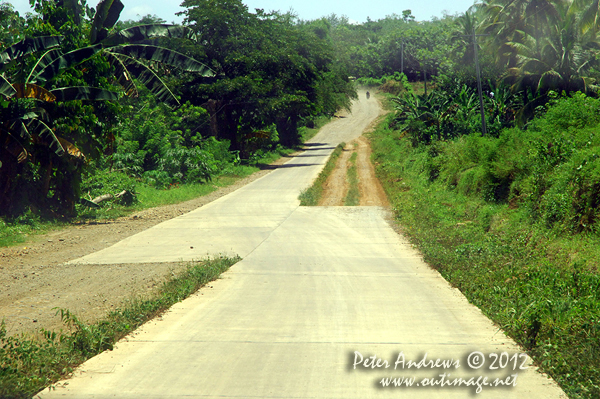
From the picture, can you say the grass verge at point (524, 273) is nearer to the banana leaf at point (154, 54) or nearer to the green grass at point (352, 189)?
the green grass at point (352, 189)

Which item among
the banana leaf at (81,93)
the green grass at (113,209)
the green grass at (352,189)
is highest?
the banana leaf at (81,93)

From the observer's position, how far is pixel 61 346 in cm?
556

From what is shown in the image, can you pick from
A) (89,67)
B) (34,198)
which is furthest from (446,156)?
(34,198)

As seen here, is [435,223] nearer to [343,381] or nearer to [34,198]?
[343,381]

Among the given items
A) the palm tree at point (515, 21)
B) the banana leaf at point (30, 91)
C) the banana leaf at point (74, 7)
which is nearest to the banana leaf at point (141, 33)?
the banana leaf at point (74, 7)

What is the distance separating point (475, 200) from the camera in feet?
53.5

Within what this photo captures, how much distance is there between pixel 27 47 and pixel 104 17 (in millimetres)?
2493

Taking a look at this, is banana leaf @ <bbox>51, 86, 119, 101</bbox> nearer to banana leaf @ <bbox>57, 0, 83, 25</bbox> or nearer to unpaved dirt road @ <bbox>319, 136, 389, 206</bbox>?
banana leaf @ <bbox>57, 0, 83, 25</bbox>

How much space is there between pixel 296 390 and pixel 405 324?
93.3 inches

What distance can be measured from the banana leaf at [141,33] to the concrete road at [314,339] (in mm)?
7253

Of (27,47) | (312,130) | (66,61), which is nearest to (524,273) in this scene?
(66,61)

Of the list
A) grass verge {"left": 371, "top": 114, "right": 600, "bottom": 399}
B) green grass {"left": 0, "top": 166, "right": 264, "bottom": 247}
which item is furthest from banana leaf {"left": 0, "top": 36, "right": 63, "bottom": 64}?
grass verge {"left": 371, "top": 114, "right": 600, "bottom": 399}

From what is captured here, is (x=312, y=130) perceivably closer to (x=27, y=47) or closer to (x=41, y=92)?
(x=27, y=47)

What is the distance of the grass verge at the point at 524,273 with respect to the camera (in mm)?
5203
